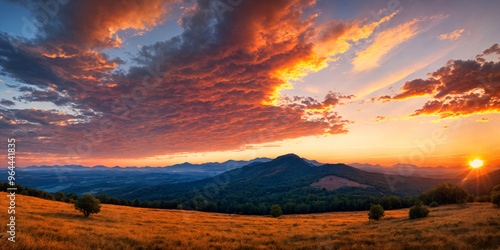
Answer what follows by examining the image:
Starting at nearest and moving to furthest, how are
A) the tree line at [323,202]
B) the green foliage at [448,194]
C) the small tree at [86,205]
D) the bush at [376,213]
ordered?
the small tree at [86,205], the bush at [376,213], the green foliage at [448,194], the tree line at [323,202]

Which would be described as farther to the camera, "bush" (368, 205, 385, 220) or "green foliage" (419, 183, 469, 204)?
"green foliage" (419, 183, 469, 204)

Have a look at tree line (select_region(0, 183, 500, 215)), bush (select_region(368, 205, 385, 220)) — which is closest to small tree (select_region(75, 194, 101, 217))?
tree line (select_region(0, 183, 500, 215))

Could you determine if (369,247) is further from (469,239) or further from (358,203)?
(358,203)

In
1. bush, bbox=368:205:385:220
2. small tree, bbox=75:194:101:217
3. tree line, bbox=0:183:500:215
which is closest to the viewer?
small tree, bbox=75:194:101:217

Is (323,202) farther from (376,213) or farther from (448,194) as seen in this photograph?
(376,213)

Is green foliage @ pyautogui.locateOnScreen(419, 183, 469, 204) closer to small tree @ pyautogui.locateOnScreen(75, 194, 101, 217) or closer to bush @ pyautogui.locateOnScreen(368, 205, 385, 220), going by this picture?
bush @ pyautogui.locateOnScreen(368, 205, 385, 220)

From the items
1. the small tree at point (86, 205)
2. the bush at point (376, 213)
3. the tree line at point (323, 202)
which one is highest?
the small tree at point (86, 205)

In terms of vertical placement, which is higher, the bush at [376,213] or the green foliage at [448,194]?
the bush at [376,213]

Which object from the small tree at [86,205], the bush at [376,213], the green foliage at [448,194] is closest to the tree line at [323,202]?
the green foliage at [448,194]

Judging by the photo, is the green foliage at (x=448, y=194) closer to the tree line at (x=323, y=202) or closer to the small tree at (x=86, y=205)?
the tree line at (x=323, y=202)

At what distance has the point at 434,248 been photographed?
1363 cm

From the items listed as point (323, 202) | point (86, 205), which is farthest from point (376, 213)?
point (323, 202)

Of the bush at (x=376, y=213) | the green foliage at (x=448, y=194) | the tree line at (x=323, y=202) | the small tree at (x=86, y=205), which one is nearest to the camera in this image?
the small tree at (x=86, y=205)

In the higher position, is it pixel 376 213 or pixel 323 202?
pixel 376 213
